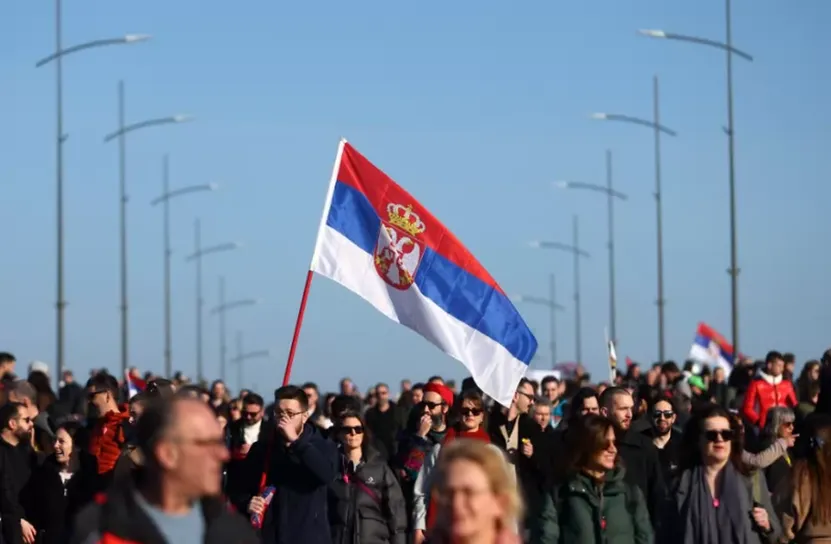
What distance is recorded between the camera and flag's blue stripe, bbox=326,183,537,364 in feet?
45.0

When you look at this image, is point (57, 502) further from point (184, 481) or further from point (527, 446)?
point (184, 481)

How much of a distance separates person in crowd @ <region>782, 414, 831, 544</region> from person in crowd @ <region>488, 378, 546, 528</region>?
6.64 feet

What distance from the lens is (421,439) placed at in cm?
1498

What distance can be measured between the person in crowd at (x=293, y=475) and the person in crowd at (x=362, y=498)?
625 mm

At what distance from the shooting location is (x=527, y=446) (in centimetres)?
1391

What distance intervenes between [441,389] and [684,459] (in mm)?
5387

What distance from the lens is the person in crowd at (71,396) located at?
2434 cm

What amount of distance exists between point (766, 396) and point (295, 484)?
1080cm

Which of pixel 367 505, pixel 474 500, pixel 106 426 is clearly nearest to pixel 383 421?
pixel 367 505

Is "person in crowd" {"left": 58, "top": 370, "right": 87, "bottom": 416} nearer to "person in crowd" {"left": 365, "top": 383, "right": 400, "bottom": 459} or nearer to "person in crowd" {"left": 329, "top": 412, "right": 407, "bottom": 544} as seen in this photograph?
"person in crowd" {"left": 365, "top": 383, "right": 400, "bottom": 459}

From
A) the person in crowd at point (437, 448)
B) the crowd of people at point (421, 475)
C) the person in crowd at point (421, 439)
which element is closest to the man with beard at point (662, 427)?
A: the crowd of people at point (421, 475)

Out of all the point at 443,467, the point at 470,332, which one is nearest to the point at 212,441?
the point at 443,467

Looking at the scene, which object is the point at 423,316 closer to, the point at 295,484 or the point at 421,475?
the point at 421,475

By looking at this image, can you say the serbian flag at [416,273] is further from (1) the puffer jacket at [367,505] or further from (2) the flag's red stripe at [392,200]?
(1) the puffer jacket at [367,505]
